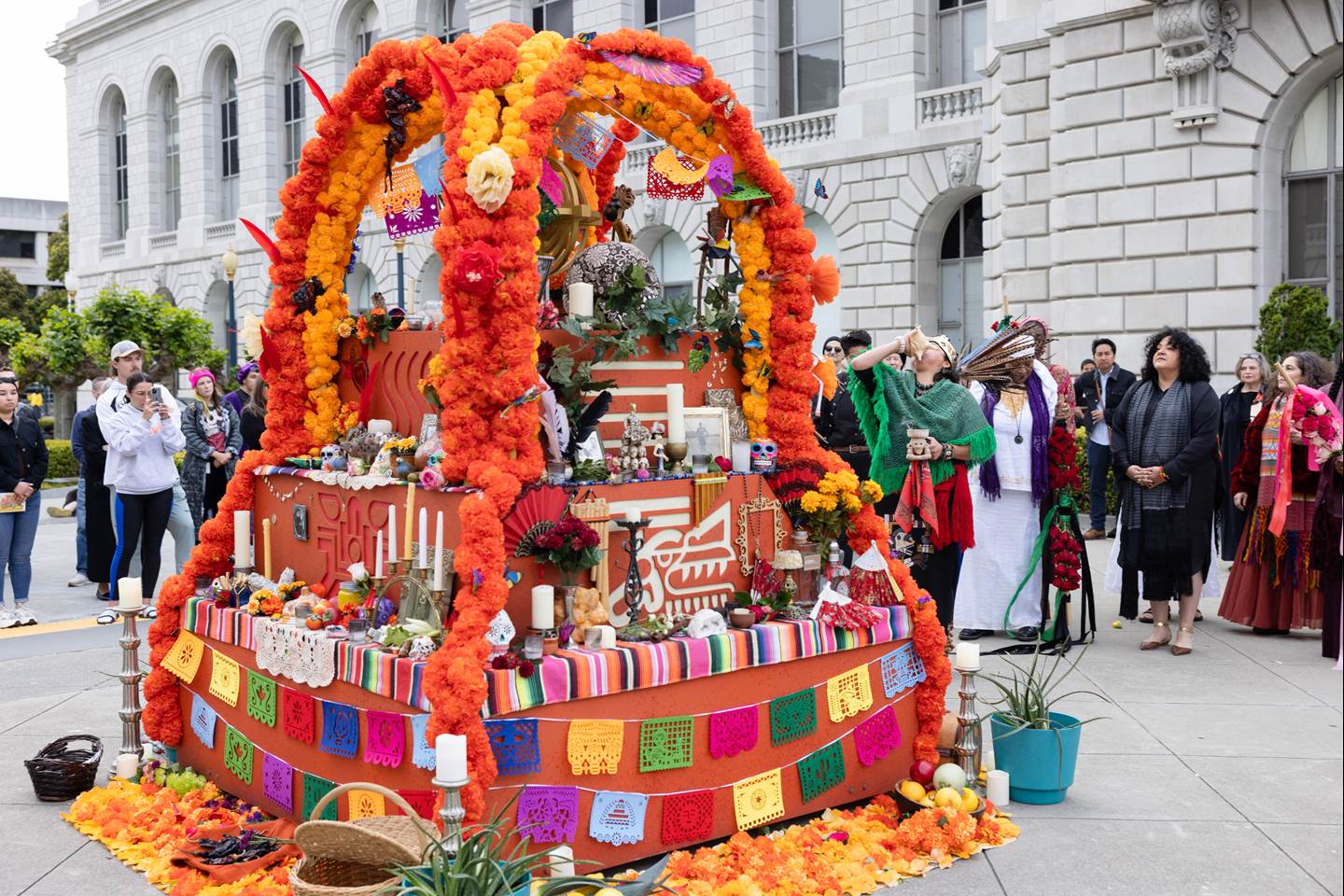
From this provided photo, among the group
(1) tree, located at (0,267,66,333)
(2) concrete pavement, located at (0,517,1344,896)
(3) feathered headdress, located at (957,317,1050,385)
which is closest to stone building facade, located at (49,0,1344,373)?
(2) concrete pavement, located at (0,517,1344,896)

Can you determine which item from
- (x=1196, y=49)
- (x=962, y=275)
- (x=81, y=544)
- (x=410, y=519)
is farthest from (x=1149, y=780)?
(x=962, y=275)

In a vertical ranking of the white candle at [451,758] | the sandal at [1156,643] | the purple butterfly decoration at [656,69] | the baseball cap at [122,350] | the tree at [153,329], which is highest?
the tree at [153,329]

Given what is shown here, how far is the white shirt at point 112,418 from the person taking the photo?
10.3 m

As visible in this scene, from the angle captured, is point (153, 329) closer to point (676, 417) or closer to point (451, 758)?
point (676, 417)

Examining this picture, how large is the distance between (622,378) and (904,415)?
327 centimetres

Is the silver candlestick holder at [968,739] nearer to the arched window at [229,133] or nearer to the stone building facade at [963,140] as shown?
the stone building facade at [963,140]

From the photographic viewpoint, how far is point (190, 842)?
527 centimetres

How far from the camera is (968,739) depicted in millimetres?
6047

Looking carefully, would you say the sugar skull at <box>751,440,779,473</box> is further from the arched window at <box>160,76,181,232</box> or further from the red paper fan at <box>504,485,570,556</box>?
the arched window at <box>160,76,181,232</box>

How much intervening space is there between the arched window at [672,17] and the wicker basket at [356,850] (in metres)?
23.6

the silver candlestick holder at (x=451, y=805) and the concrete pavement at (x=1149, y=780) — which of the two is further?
the concrete pavement at (x=1149, y=780)

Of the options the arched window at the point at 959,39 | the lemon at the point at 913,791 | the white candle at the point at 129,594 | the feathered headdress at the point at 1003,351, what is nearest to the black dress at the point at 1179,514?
the feathered headdress at the point at 1003,351

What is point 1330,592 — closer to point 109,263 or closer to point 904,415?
point 904,415

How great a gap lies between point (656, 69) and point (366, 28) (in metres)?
31.7
